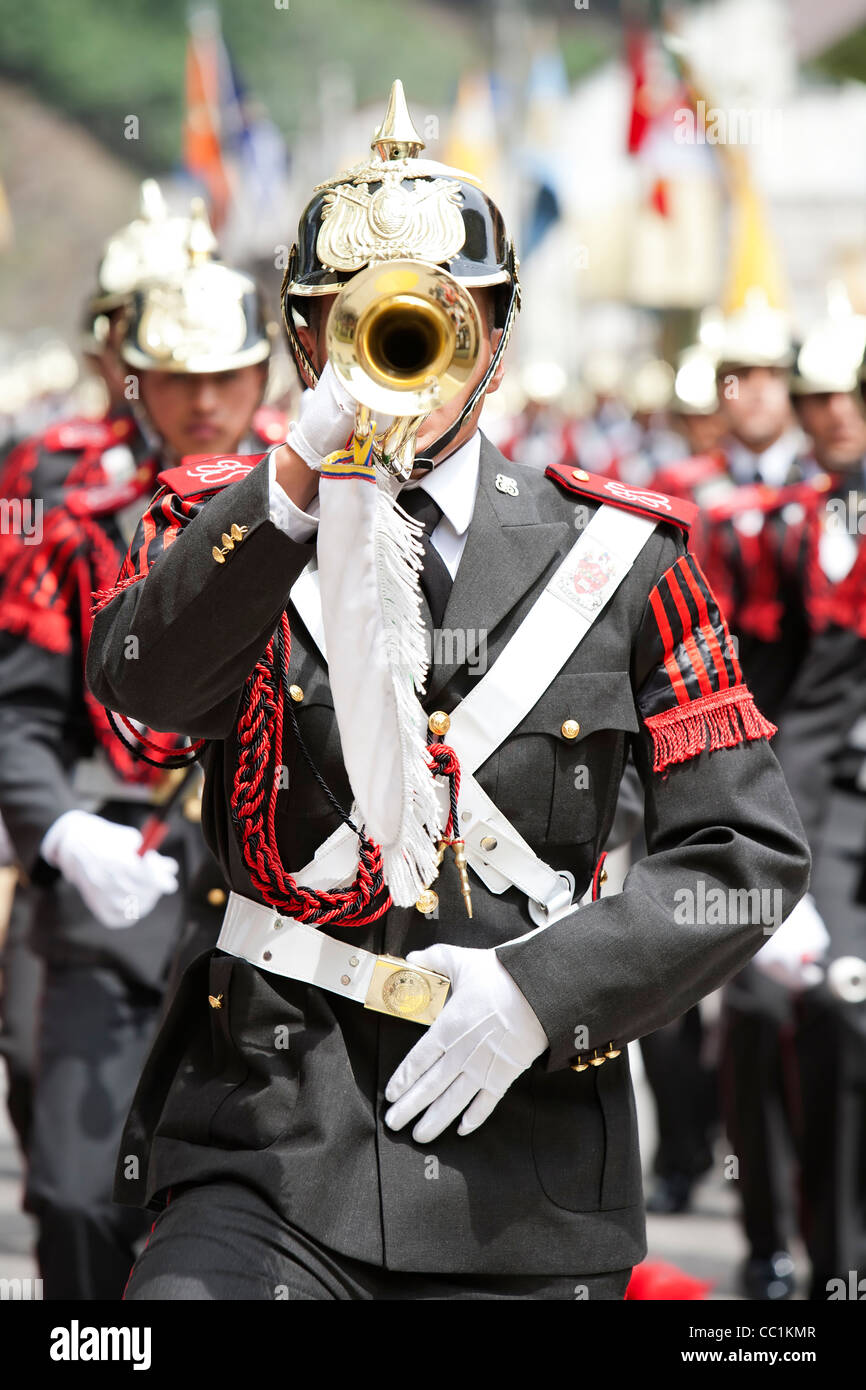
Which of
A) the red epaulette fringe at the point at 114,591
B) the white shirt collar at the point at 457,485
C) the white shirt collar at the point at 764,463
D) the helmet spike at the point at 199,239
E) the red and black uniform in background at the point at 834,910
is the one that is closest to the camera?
the red epaulette fringe at the point at 114,591

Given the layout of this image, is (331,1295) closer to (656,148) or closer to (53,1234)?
(53,1234)

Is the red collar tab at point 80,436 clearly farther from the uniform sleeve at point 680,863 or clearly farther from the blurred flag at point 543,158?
the blurred flag at point 543,158

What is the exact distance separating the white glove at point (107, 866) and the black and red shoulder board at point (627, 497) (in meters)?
2.08

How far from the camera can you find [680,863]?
3338 mm

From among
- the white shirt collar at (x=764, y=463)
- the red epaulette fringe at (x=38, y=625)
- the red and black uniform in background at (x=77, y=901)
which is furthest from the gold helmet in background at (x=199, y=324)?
the white shirt collar at (x=764, y=463)

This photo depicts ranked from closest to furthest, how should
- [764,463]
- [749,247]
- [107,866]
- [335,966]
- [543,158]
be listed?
[335,966] < [107,866] < [764,463] < [749,247] < [543,158]

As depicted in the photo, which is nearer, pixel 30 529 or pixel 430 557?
pixel 430 557

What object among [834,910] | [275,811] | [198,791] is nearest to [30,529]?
[198,791]

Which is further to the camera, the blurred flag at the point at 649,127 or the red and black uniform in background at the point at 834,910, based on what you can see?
the blurred flag at the point at 649,127

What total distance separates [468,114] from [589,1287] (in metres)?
33.2

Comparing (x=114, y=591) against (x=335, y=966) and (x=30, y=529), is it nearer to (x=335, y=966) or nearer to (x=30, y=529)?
(x=335, y=966)

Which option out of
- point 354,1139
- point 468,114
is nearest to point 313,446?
point 354,1139

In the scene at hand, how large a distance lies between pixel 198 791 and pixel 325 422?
273cm

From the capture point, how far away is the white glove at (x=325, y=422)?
2.98 meters
